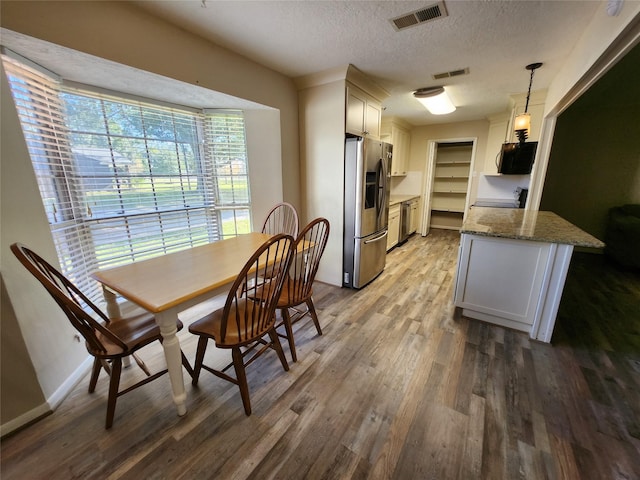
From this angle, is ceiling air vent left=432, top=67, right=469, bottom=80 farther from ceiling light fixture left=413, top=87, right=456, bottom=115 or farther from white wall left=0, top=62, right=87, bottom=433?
white wall left=0, top=62, right=87, bottom=433

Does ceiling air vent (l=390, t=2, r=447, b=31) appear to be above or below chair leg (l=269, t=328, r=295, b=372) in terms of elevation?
above

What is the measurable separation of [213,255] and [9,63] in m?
1.60

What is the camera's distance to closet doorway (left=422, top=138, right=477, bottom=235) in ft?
18.5

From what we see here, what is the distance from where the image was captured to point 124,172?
7.36 ft

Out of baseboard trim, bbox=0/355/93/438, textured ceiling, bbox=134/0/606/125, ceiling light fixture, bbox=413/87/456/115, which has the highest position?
textured ceiling, bbox=134/0/606/125

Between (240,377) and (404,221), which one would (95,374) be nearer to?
(240,377)

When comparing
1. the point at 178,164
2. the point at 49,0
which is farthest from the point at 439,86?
the point at 49,0

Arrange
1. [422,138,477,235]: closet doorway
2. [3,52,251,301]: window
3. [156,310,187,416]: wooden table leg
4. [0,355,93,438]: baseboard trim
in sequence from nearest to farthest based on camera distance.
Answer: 1. [156,310,187,416]: wooden table leg
2. [0,355,93,438]: baseboard trim
3. [3,52,251,301]: window
4. [422,138,477,235]: closet doorway

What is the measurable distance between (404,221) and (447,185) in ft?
6.93

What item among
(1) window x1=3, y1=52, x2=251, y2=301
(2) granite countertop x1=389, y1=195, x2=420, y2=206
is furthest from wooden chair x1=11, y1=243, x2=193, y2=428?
(2) granite countertop x1=389, y1=195, x2=420, y2=206

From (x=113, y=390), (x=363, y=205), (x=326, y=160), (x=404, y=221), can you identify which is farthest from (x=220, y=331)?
(x=404, y=221)

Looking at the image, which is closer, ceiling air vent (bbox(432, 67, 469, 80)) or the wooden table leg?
the wooden table leg

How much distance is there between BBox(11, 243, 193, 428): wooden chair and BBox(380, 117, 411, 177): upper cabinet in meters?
4.32

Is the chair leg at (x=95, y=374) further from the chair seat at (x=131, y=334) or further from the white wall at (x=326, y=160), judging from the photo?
the white wall at (x=326, y=160)
